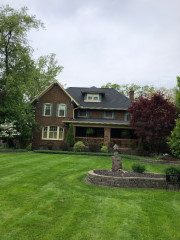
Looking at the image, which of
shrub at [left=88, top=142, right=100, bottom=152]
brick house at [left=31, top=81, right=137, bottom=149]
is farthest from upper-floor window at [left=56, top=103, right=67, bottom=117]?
shrub at [left=88, top=142, right=100, bottom=152]

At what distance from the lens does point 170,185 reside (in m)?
8.40

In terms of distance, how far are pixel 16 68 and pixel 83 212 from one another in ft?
74.6

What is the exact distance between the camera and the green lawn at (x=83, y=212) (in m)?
4.60

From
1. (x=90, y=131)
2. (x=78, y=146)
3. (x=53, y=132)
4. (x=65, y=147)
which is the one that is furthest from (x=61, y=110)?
(x=78, y=146)

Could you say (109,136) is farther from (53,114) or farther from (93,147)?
(53,114)

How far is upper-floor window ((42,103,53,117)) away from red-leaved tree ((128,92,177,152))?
1088 cm

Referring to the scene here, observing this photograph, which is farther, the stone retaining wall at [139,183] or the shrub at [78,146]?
the shrub at [78,146]

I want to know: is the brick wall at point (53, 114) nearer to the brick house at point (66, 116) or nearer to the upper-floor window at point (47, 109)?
the brick house at point (66, 116)

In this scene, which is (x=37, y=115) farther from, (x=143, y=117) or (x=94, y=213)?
(x=94, y=213)

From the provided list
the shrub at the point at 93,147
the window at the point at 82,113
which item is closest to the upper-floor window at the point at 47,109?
the window at the point at 82,113

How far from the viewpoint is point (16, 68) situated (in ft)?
80.6

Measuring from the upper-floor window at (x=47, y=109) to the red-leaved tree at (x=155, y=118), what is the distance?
35.7 ft

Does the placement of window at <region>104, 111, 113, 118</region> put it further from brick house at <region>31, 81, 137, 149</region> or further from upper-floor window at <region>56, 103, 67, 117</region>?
upper-floor window at <region>56, 103, 67, 117</region>

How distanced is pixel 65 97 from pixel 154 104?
11441 mm
